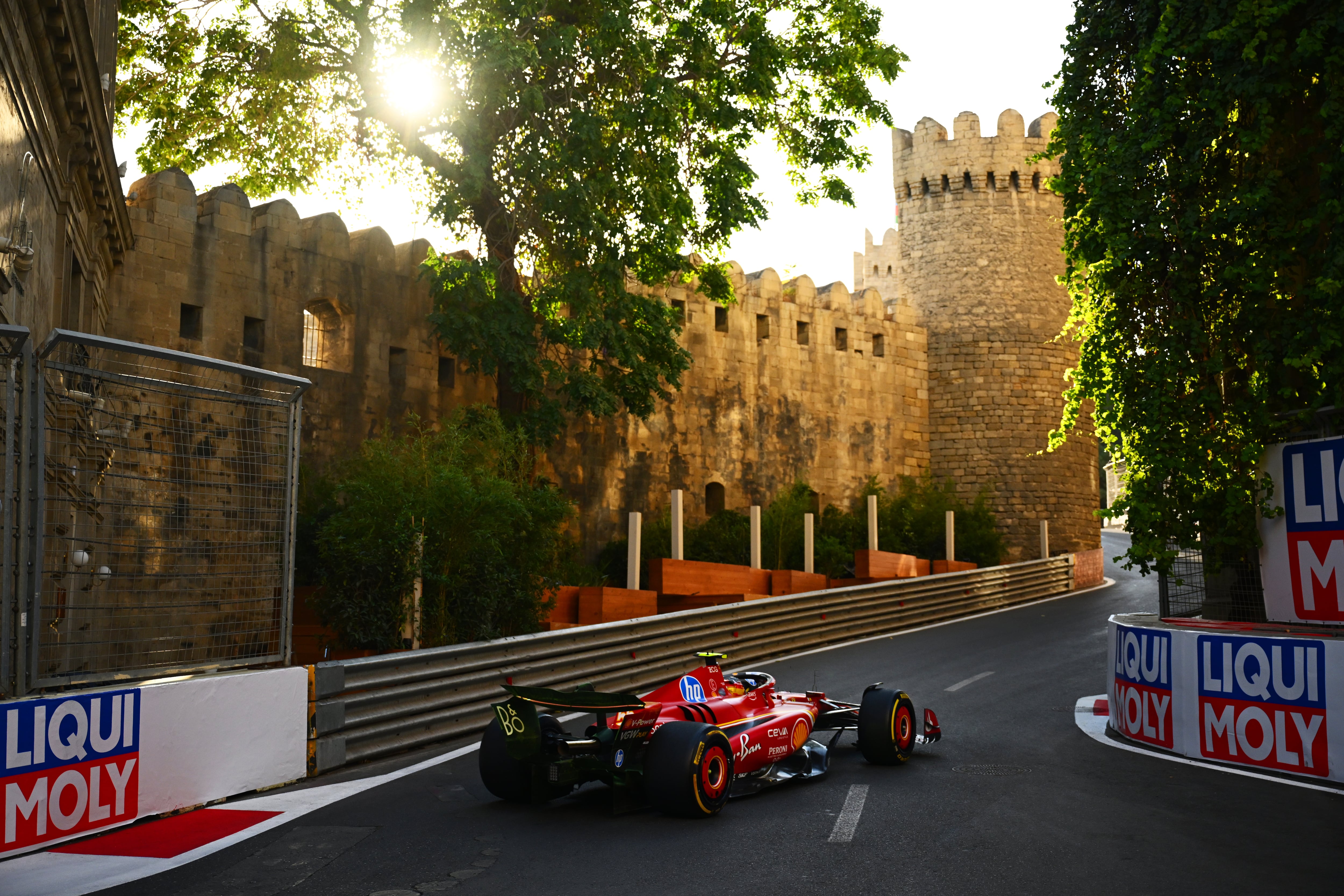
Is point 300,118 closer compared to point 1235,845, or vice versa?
point 1235,845

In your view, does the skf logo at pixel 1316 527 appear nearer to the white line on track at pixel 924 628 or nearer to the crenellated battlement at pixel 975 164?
the white line on track at pixel 924 628

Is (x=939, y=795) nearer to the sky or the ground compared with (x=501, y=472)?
nearer to the ground

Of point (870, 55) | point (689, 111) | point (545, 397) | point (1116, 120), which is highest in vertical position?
point (870, 55)

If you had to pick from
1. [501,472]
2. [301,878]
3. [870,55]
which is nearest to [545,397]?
[501,472]

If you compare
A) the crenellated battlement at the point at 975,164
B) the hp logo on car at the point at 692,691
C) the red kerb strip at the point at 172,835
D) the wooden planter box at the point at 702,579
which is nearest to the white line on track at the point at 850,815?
the hp logo on car at the point at 692,691

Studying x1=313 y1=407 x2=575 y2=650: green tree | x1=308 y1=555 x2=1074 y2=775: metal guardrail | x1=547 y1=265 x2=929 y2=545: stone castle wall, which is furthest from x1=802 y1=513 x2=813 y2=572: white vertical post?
x1=313 y1=407 x2=575 y2=650: green tree

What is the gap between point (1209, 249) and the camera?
11375 mm

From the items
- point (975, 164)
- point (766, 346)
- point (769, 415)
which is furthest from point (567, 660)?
point (975, 164)

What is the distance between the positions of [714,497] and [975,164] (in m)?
14.6

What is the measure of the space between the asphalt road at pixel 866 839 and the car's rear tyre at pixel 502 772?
0.15 meters

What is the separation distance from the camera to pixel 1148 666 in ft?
34.3

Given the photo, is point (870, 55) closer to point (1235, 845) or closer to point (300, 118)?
point (300, 118)

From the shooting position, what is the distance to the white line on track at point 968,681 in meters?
13.4

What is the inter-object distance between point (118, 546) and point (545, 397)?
13.9m
